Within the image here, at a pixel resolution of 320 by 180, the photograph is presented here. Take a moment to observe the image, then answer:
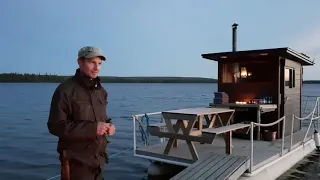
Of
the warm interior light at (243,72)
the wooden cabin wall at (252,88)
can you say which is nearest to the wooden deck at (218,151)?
the wooden cabin wall at (252,88)

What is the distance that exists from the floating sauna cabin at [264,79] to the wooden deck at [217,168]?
3810 millimetres

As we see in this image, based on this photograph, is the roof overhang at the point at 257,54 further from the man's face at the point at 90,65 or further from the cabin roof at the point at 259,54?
the man's face at the point at 90,65

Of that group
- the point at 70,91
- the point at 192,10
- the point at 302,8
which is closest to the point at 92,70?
the point at 70,91

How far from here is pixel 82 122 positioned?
7.82ft

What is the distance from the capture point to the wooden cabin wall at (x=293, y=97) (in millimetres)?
9750

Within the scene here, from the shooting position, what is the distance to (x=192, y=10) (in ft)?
82.5

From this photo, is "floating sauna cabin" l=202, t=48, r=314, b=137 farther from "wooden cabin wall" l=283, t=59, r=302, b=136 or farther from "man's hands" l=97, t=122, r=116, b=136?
"man's hands" l=97, t=122, r=116, b=136

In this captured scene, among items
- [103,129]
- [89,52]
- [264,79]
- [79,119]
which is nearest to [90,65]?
[89,52]

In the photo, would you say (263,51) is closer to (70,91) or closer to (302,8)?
(70,91)

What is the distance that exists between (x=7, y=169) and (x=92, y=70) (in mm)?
8781

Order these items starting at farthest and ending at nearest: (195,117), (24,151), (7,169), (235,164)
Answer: (24,151)
(7,169)
(195,117)
(235,164)

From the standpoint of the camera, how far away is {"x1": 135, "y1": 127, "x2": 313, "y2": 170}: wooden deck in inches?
257

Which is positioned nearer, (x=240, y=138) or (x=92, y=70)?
(x=92, y=70)

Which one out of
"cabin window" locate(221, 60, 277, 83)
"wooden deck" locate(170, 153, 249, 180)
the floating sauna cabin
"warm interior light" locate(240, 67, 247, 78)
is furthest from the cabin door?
"wooden deck" locate(170, 153, 249, 180)
